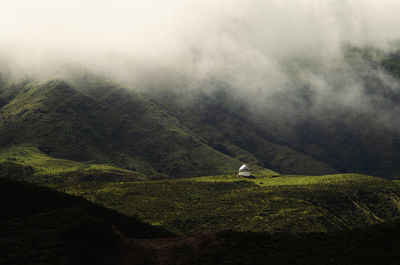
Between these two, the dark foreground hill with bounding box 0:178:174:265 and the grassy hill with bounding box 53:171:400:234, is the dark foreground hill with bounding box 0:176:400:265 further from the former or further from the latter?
the grassy hill with bounding box 53:171:400:234

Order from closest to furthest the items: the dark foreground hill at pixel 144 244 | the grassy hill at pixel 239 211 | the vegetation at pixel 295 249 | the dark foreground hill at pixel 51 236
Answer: the dark foreground hill at pixel 51 236, the dark foreground hill at pixel 144 244, the vegetation at pixel 295 249, the grassy hill at pixel 239 211

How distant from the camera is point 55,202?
339 feet

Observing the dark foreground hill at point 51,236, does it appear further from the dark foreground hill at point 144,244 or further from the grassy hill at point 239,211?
the grassy hill at point 239,211

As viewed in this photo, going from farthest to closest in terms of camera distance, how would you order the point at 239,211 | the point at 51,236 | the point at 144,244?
the point at 239,211
the point at 144,244
the point at 51,236

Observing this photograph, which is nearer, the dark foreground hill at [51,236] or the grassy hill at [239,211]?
the dark foreground hill at [51,236]

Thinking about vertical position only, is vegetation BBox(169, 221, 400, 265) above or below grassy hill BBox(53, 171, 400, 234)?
below

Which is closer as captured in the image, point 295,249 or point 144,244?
point 144,244

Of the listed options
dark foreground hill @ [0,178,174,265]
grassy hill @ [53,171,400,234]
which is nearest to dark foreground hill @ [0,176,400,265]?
dark foreground hill @ [0,178,174,265]

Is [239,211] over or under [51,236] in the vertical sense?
over

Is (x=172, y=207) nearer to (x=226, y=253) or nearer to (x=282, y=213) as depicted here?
(x=282, y=213)

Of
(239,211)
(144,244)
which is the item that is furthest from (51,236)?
(239,211)

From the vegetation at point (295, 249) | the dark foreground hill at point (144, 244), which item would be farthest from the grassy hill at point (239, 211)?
the dark foreground hill at point (144, 244)

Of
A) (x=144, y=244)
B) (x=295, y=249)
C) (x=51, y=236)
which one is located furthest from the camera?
(x=295, y=249)

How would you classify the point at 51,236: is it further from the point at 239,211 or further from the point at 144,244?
the point at 239,211
